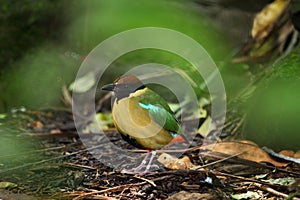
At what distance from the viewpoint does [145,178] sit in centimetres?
283

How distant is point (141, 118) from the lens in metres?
3.04

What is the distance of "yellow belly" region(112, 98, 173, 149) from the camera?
3.02 metres

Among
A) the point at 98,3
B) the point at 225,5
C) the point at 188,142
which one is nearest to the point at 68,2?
the point at 98,3

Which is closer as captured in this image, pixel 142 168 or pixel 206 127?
pixel 142 168

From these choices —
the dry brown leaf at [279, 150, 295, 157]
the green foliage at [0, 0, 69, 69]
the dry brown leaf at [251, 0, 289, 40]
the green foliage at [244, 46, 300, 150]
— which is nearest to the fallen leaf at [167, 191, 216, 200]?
the dry brown leaf at [279, 150, 295, 157]

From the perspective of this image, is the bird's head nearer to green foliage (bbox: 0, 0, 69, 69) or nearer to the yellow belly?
the yellow belly

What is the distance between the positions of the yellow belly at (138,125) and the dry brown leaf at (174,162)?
0.10 m

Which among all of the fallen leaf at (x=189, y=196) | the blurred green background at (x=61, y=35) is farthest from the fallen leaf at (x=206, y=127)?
the fallen leaf at (x=189, y=196)

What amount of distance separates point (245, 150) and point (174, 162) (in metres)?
0.54

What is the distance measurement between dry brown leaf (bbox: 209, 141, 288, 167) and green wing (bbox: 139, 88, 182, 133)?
403 millimetres

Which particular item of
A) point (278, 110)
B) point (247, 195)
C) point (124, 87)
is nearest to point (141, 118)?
point (124, 87)

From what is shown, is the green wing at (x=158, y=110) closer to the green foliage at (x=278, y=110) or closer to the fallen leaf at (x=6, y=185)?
the green foliage at (x=278, y=110)

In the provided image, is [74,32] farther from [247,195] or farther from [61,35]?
[247,195]

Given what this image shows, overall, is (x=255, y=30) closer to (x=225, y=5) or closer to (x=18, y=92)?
→ (x=225, y=5)
